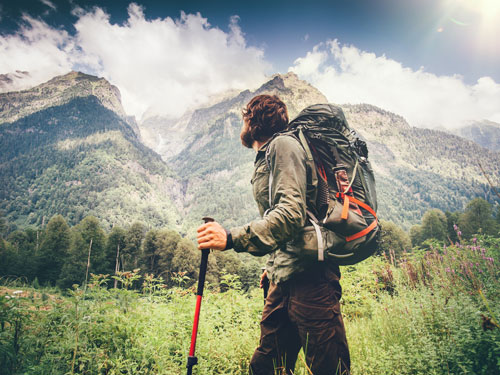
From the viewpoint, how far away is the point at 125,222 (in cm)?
14462

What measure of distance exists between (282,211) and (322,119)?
3.59ft

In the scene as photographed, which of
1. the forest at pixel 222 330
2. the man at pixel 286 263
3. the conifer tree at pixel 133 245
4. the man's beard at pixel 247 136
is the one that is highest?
the man's beard at pixel 247 136

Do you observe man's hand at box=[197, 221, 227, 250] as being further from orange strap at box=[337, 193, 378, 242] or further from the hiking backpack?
orange strap at box=[337, 193, 378, 242]

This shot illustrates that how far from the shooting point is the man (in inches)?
58.6

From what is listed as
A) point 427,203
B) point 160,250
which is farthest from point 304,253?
point 427,203

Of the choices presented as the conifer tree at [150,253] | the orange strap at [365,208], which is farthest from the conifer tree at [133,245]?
Answer: the orange strap at [365,208]

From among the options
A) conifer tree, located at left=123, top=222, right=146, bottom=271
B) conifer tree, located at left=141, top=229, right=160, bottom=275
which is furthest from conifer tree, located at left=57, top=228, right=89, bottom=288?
conifer tree, located at left=141, top=229, right=160, bottom=275

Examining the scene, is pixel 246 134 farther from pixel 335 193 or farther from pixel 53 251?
pixel 53 251

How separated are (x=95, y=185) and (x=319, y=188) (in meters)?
217

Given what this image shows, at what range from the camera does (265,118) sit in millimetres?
2139

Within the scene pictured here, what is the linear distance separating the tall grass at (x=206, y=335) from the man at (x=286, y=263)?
18.5 inches

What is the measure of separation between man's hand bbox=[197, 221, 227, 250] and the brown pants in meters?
0.74

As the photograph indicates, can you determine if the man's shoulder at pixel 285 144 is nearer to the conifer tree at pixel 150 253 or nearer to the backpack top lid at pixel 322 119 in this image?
the backpack top lid at pixel 322 119

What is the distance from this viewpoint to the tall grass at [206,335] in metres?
2.03
